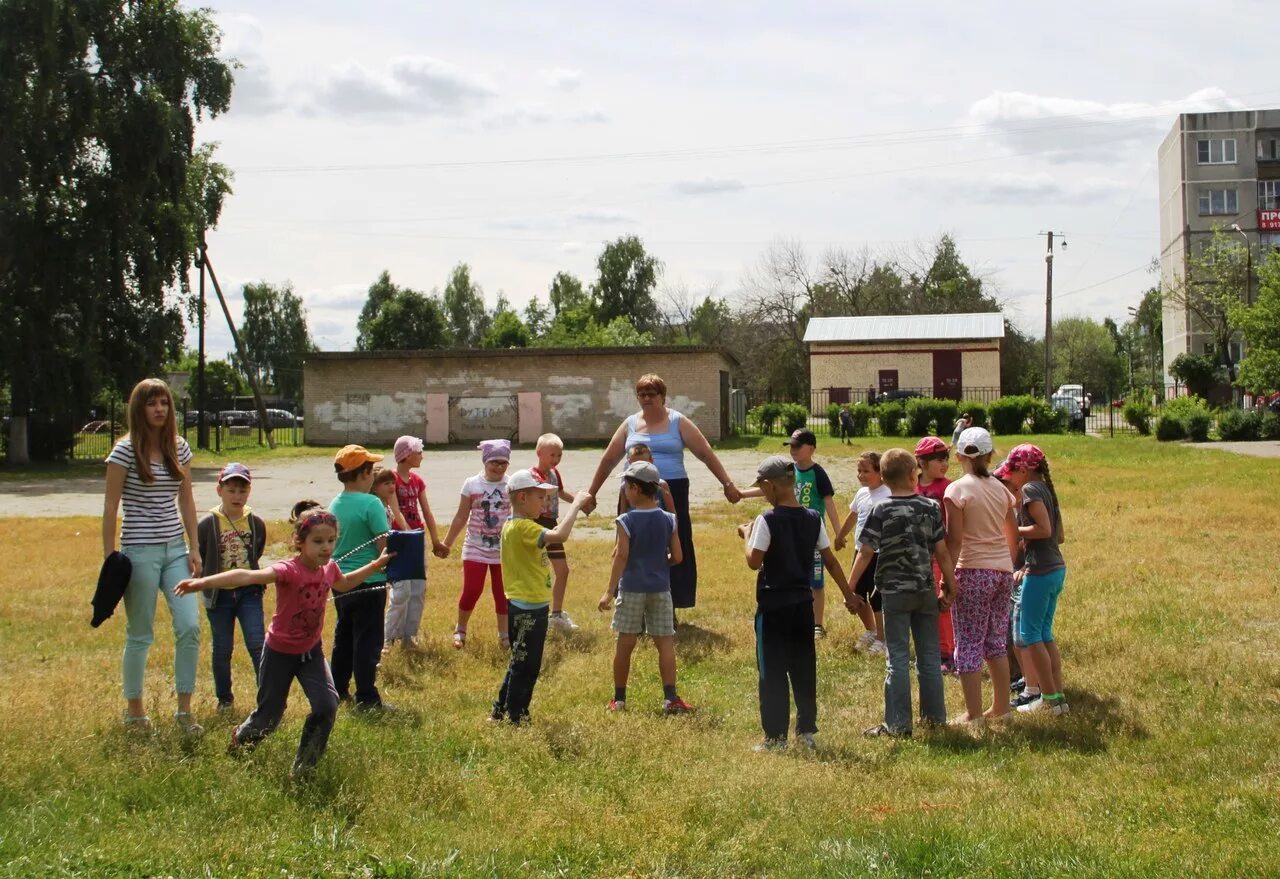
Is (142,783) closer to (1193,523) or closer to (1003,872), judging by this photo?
(1003,872)

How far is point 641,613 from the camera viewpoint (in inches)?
302

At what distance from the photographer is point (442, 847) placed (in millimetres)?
4820

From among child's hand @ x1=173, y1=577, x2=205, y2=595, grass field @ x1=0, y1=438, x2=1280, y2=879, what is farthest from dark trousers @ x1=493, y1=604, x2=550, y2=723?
child's hand @ x1=173, y1=577, x2=205, y2=595

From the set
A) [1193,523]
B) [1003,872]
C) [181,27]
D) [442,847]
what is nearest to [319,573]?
[442,847]

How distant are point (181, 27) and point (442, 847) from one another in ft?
126

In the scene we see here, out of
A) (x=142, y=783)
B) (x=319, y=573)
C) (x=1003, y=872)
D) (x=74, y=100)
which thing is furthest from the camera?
(x=74, y=100)

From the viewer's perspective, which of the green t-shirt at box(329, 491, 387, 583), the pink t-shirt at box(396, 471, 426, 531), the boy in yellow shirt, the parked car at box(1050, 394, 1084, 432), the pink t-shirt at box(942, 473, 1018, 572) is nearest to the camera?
the boy in yellow shirt

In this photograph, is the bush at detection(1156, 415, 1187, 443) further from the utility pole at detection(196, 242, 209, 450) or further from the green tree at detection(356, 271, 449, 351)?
the green tree at detection(356, 271, 449, 351)

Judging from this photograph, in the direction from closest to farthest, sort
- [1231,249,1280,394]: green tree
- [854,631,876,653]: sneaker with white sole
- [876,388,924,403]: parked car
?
[854,631,876,653]: sneaker with white sole → [1231,249,1280,394]: green tree → [876,388,924,403]: parked car

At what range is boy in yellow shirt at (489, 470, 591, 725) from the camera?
7070 mm

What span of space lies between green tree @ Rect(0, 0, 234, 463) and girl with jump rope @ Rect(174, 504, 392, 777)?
3204 centimetres

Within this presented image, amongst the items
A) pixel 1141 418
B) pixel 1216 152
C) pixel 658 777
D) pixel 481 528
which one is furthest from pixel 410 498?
pixel 1216 152

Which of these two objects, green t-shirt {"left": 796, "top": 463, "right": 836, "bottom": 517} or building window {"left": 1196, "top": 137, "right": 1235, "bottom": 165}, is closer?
green t-shirt {"left": 796, "top": 463, "right": 836, "bottom": 517}

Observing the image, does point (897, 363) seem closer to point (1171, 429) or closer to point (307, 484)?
point (1171, 429)
